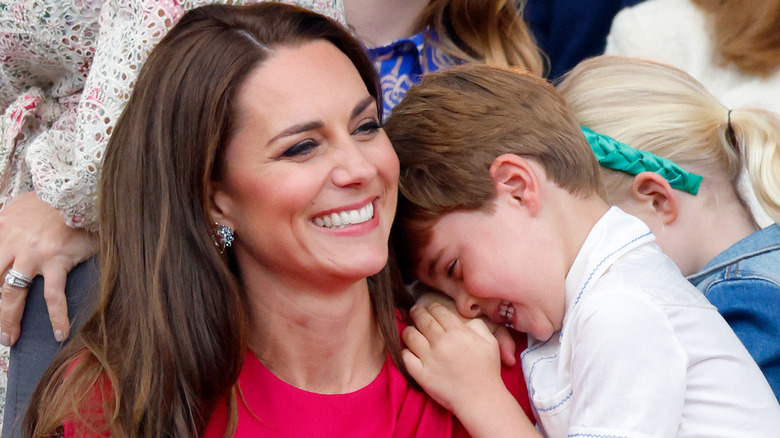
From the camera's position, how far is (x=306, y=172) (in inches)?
59.1

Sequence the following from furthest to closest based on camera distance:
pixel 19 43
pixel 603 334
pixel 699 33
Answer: pixel 699 33, pixel 19 43, pixel 603 334

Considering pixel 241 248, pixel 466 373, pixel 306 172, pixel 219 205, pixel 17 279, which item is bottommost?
pixel 17 279

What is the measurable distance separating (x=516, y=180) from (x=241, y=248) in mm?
577

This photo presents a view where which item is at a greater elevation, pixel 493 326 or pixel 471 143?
pixel 471 143

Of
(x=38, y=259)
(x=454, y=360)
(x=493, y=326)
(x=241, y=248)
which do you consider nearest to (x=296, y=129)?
(x=241, y=248)

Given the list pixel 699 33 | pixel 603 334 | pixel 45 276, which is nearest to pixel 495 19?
pixel 699 33

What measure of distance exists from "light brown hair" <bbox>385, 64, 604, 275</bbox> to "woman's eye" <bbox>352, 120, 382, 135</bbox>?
206 millimetres

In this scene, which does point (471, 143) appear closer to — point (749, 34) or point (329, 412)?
point (329, 412)

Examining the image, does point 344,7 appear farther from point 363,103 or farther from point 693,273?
point 693,273

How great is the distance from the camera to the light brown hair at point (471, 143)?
1.78 metres

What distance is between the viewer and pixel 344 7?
240cm

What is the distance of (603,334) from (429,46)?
1164mm

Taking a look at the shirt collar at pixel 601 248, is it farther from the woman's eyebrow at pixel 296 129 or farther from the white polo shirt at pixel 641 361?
the woman's eyebrow at pixel 296 129

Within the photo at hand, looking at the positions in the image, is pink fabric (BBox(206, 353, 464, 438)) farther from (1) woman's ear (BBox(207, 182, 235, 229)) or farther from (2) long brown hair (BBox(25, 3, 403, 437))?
(1) woman's ear (BBox(207, 182, 235, 229))
